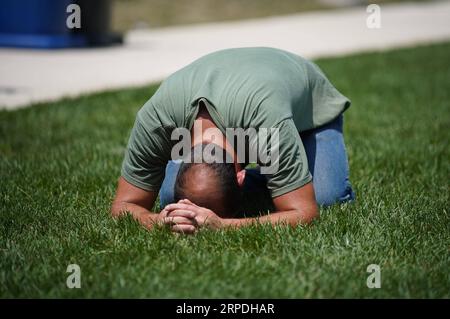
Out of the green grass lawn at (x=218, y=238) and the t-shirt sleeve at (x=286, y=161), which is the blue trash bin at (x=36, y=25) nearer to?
the green grass lawn at (x=218, y=238)

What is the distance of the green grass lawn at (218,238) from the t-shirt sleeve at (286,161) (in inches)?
9.6

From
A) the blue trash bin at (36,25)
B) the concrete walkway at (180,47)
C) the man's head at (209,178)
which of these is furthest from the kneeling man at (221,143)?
the blue trash bin at (36,25)

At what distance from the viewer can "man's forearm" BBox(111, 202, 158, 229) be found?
149 inches

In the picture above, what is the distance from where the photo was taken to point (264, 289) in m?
3.10

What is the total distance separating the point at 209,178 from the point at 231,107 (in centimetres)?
40

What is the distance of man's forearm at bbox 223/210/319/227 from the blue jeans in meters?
0.51

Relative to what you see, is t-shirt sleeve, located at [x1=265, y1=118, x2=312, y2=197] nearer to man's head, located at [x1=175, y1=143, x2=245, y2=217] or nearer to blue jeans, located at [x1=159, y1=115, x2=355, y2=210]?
man's head, located at [x1=175, y1=143, x2=245, y2=217]

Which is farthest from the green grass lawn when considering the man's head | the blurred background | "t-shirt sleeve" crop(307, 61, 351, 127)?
the blurred background

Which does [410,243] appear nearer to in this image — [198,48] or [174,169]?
[174,169]

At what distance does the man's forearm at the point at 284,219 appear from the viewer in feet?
12.0
